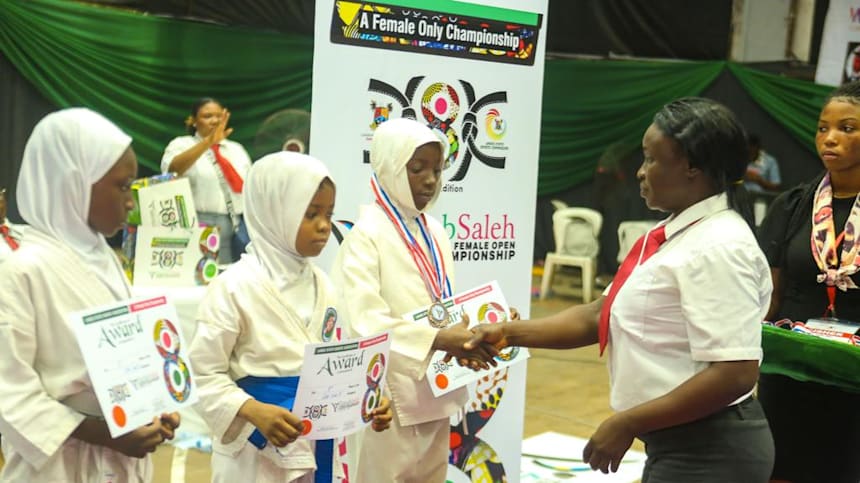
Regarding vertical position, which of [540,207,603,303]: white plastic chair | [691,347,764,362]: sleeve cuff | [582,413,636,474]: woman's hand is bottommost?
[540,207,603,303]: white plastic chair

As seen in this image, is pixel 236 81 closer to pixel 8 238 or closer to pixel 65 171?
pixel 8 238

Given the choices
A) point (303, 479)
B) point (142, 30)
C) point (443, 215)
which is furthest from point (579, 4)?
point (303, 479)

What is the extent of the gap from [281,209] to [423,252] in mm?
646

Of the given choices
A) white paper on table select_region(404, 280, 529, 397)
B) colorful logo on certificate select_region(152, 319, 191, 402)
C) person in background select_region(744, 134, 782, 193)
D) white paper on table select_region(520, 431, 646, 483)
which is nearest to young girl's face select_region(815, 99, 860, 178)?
white paper on table select_region(404, 280, 529, 397)

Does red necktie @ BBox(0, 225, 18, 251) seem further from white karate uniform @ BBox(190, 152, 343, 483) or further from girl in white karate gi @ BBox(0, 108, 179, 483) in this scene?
white karate uniform @ BBox(190, 152, 343, 483)

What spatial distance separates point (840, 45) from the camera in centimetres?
838

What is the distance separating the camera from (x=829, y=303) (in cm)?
270

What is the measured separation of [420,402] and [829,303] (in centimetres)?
123

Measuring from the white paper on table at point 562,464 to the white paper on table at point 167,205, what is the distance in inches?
77.6

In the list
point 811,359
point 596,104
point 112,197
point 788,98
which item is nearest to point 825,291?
point 811,359

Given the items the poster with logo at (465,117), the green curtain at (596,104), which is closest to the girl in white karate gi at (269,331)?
the poster with logo at (465,117)

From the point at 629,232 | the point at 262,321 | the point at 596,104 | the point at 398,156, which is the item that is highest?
the point at 596,104

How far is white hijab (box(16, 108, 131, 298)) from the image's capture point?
6.13 feet

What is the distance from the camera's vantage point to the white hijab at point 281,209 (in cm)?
231
